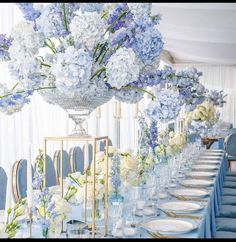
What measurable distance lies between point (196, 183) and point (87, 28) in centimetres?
175

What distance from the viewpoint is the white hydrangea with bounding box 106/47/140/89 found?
161cm

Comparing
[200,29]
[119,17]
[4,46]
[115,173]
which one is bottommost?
[115,173]

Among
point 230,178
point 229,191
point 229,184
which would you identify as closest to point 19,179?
point 229,191

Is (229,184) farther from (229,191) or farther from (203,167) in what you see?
(203,167)

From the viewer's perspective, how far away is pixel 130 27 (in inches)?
68.0

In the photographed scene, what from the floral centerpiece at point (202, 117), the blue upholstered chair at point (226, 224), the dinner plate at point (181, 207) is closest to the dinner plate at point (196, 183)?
the blue upholstered chair at point (226, 224)

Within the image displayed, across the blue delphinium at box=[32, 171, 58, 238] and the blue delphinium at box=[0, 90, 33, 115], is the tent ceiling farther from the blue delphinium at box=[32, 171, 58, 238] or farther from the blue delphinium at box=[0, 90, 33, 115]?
the blue delphinium at box=[32, 171, 58, 238]

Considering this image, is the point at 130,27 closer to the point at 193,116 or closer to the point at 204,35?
the point at 193,116

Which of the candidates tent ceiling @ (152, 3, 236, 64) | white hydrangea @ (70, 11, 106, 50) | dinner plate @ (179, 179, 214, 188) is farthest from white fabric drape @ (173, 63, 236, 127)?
white hydrangea @ (70, 11, 106, 50)

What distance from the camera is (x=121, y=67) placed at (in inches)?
63.5

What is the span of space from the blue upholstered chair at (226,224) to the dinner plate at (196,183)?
283mm

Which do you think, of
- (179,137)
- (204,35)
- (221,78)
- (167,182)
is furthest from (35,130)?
(221,78)

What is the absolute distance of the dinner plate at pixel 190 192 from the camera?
2586 mm

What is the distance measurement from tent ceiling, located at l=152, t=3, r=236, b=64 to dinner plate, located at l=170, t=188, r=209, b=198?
15.0 feet
